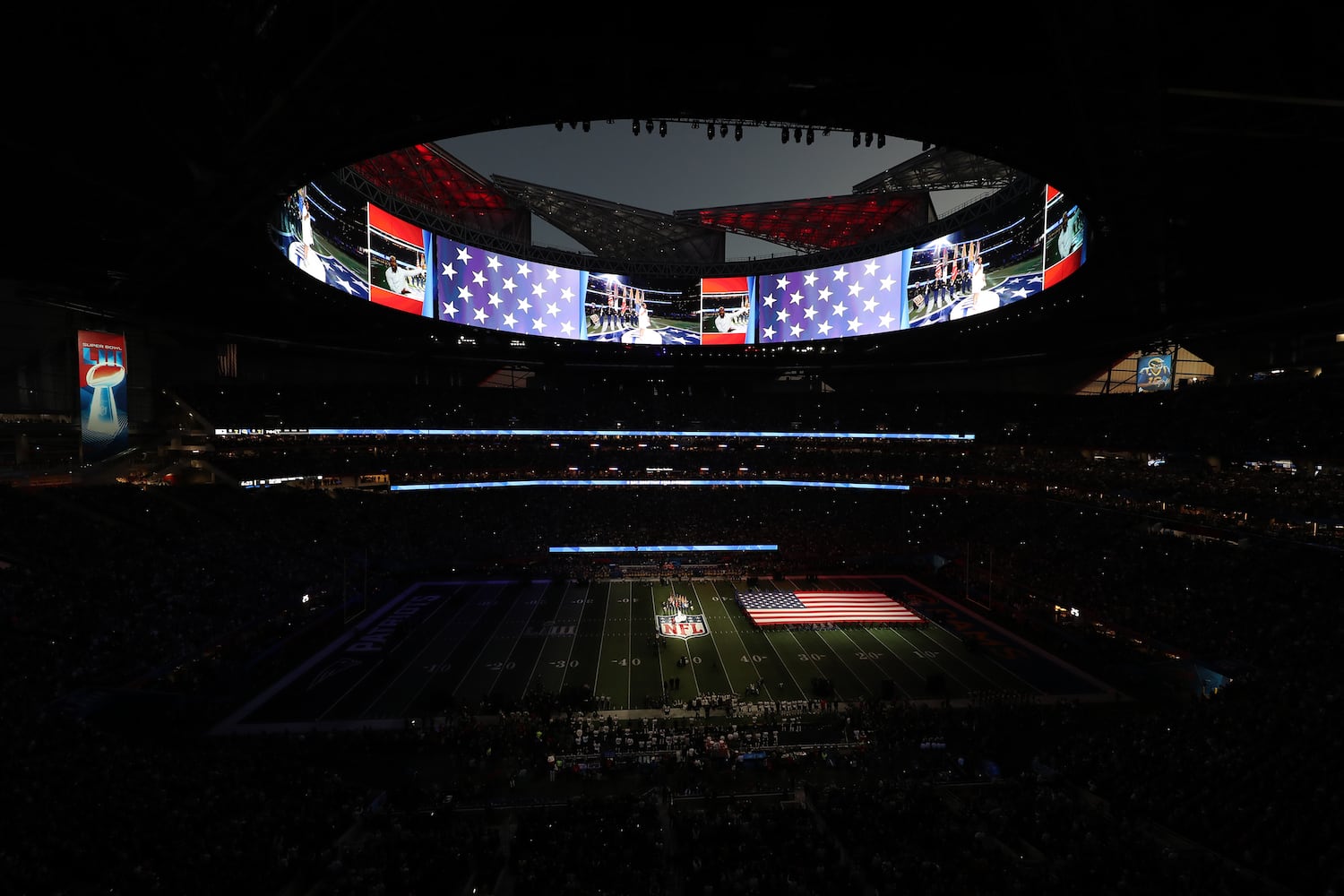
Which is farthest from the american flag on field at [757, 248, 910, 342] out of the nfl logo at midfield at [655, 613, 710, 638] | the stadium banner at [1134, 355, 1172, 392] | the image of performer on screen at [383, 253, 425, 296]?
the image of performer on screen at [383, 253, 425, 296]

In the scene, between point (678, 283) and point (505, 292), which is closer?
point (505, 292)

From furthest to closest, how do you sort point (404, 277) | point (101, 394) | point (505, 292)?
point (505, 292) → point (404, 277) → point (101, 394)

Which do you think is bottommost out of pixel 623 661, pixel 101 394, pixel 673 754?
pixel 623 661

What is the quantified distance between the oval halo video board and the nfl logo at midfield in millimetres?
23410

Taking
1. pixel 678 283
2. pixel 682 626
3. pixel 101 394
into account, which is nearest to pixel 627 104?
pixel 682 626

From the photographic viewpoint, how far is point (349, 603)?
32.6 metres

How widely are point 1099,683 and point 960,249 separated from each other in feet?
83.7

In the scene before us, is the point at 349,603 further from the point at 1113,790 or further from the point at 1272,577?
the point at 1272,577

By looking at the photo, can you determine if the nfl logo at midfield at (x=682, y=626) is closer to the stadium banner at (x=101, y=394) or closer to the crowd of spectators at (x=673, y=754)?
the crowd of spectators at (x=673, y=754)

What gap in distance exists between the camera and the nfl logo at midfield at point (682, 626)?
29.6m

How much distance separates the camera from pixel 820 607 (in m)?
33.6

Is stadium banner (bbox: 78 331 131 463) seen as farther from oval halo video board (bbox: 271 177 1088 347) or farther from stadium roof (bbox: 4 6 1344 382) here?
oval halo video board (bbox: 271 177 1088 347)

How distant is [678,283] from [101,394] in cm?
3632

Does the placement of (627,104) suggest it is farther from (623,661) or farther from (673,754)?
(623,661)
